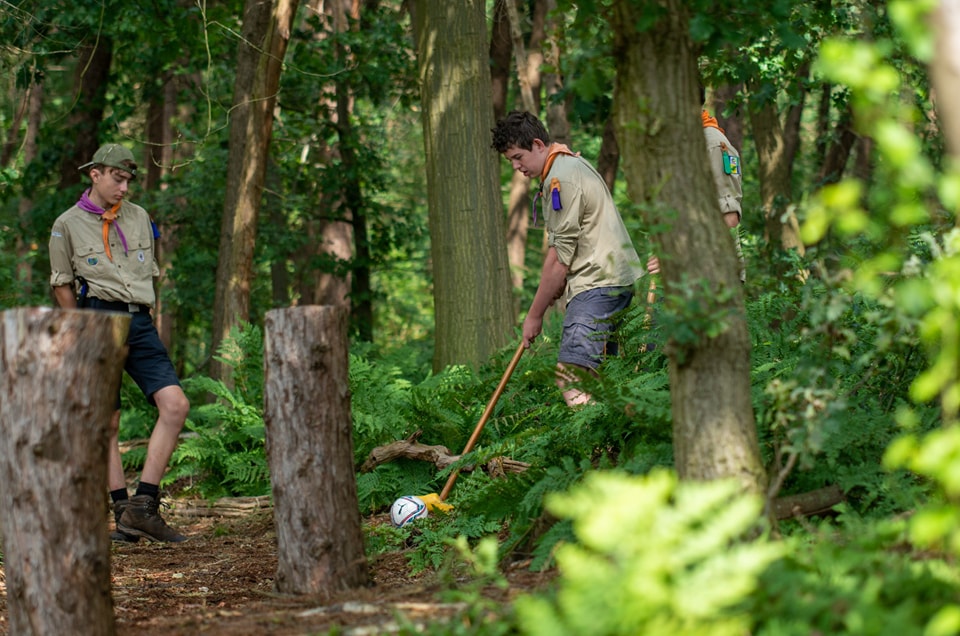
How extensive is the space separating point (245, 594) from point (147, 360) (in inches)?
90.9

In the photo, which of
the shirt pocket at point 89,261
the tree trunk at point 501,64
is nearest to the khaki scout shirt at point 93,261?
the shirt pocket at point 89,261

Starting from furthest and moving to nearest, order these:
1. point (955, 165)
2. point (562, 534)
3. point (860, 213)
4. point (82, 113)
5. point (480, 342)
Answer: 1. point (82, 113)
2. point (480, 342)
3. point (562, 534)
4. point (860, 213)
5. point (955, 165)

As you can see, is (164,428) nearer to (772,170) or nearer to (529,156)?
(529,156)

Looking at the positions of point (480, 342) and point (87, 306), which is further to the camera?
point (480, 342)

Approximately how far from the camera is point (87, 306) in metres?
6.59

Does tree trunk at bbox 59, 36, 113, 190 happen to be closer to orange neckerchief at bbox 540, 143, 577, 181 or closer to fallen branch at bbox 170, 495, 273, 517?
fallen branch at bbox 170, 495, 273, 517

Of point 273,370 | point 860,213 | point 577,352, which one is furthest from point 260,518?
point 860,213

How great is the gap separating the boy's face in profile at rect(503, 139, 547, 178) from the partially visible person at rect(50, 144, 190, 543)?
2421 millimetres

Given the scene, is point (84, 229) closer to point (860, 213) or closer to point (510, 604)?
point (510, 604)

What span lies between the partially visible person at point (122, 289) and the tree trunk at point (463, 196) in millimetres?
2609

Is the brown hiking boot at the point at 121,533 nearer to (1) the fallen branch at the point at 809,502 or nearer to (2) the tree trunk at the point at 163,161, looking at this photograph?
(1) the fallen branch at the point at 809,502

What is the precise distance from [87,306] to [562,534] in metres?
3.78

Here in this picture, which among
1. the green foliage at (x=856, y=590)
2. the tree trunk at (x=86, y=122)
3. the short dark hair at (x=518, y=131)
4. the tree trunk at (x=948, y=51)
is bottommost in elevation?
the green foliage at (x=856, y=590)

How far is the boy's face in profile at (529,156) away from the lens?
642 centimetres
